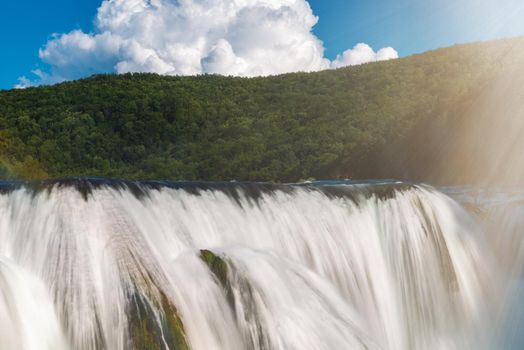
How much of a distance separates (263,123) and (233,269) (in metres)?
49.5

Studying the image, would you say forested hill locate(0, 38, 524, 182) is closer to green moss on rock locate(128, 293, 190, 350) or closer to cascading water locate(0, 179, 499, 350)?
cascading water locate(0, 179, 499, 350)

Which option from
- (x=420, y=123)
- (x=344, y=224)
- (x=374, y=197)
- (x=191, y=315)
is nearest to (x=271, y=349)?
(x=191, y=315)

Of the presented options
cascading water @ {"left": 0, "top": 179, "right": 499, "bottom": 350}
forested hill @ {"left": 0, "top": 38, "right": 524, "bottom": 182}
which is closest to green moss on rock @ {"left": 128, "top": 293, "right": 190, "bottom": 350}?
cascading water @ {"left": 0, "top": 179, "right": 499, "bottom": 350}

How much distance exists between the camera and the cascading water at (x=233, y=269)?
6570mm

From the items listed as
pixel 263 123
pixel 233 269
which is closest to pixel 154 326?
pixel 233 269

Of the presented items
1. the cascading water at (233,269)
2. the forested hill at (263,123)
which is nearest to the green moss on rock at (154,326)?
the cascading water at (233,269)

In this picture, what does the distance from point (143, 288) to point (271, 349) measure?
1.96m

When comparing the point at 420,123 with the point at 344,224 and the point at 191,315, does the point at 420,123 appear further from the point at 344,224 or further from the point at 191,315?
the point at 191,315

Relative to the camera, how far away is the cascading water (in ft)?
21.6

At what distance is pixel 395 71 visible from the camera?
204 ft

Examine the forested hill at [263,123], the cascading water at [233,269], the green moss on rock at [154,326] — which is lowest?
the green moss on rock at [154,326]

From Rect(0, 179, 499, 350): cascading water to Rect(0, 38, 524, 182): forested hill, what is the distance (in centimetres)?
1602

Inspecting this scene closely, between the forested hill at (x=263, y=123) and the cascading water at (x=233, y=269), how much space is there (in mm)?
16019

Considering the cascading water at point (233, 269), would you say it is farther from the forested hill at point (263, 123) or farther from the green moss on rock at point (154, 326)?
the forested hill at point (263, 123)
